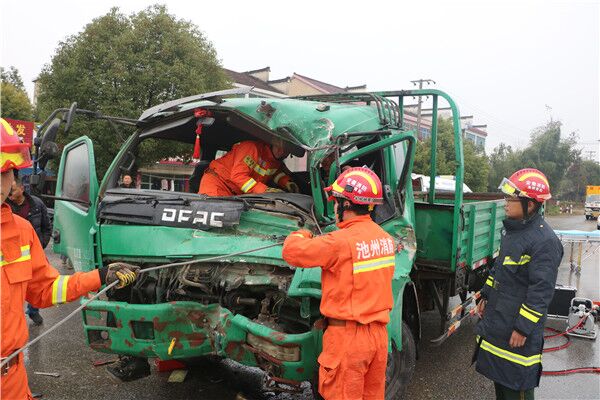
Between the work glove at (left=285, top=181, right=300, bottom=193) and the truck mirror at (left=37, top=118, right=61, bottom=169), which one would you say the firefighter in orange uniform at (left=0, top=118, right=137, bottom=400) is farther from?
the work glove at (left=285, top=181, right=300, bottom=193)

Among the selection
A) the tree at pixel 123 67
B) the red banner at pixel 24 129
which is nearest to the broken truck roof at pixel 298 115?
the tree at pixel 123 67

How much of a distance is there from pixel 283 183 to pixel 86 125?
10.0 m

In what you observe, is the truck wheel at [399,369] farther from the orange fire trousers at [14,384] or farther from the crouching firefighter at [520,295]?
the orange fire trousers at [14,384]

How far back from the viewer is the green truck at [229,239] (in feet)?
9.27

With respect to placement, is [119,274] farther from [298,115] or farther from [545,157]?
[545,157]

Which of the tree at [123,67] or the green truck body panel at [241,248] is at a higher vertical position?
the tree at [123,67]

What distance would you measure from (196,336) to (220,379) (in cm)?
144

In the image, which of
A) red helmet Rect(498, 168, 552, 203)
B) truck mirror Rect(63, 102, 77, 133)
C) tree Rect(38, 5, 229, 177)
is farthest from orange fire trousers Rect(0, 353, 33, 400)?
tree Rect(38, 5, 229, 177)

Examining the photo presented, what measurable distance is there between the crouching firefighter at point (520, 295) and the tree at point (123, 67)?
1179cm

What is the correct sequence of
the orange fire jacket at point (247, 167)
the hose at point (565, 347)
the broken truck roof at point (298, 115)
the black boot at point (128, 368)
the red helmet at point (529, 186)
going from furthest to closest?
the hose at point (565, 347)
the orange fire jacket at point (247, 167)
the black boot at point (128, 368)
the broken truck roof at point (298, 115)
the red helmet at point (529, 186)

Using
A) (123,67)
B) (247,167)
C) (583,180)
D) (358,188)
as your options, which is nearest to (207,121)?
(247,167)

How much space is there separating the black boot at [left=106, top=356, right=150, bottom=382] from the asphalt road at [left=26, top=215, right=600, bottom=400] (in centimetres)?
37

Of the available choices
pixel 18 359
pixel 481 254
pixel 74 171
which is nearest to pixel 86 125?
pixel 74 171

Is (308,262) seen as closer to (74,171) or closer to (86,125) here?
(74,171)
